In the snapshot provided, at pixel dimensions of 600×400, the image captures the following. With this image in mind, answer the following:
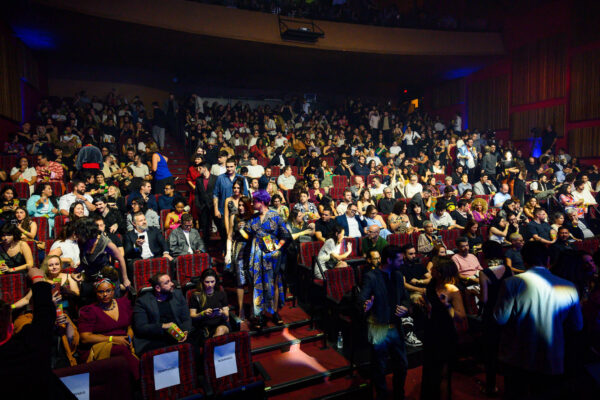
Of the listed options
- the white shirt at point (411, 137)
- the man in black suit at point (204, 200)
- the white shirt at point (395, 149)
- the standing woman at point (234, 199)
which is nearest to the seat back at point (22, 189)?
the man in black suit at point (204, 200)

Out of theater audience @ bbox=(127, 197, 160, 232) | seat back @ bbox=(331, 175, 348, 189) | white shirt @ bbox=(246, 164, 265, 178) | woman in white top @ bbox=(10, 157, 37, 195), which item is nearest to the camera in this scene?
theater audience @ bbox=(127, 197, 160, 232)

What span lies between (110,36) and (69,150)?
4.10 m

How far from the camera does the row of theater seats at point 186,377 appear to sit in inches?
99.3

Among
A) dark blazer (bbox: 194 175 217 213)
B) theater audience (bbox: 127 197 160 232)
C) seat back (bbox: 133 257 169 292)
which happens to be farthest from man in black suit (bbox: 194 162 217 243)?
seat back (bbox: 133 257 169 292)

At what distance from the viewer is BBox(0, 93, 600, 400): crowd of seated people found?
3.55 meters

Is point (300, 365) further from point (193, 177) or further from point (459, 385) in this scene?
point (193, 177)

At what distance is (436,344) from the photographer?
3.03m

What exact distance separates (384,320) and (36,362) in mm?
2514

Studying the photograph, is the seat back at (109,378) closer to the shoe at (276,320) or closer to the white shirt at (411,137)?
the shoe at (276,320)

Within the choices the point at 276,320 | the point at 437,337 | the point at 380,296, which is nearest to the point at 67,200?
the point at 276,320

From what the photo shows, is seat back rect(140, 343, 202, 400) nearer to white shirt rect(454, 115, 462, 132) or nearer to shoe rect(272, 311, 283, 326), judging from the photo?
shoe rect(272, 311, 283, 326)

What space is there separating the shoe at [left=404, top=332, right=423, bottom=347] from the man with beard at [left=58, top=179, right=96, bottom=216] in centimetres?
459

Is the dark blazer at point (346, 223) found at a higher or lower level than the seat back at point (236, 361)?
higher

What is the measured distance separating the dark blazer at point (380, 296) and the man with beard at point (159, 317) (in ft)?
5.34
